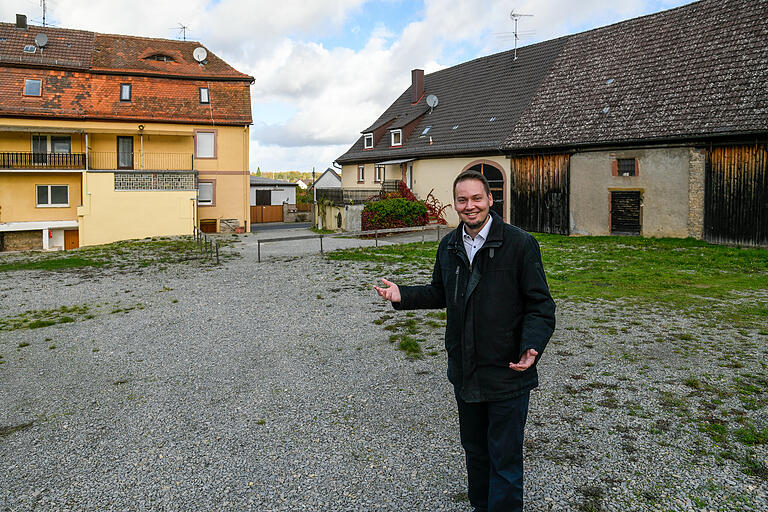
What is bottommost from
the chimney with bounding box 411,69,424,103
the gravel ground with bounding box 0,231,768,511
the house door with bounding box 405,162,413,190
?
the gravel ground with bounding box 0,231,768,511

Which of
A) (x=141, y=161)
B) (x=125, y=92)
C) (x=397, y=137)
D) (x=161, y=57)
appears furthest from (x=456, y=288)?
(x=161, y=57)

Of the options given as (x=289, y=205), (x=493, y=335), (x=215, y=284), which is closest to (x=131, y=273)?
(x=215, y=284)

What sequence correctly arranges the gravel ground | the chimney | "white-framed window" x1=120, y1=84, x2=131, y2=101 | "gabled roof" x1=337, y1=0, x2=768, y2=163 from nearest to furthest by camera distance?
1. the gravel ground
2. "gabled roof" x1=337, y1=0, x2=768, y2=163
3. "white-framed window" x1=120, y1=84, x2=131, y2=101
4. the chimney

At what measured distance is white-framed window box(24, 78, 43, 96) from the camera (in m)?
27.3

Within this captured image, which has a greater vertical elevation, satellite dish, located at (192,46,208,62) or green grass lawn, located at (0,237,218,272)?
satellite dish, located at (192,46,208,62)

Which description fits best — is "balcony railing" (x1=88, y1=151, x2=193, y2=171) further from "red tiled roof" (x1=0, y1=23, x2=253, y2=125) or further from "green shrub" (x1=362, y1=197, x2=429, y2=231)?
"green shrub" (x1=362, y1=197, x2=429, y2=231)

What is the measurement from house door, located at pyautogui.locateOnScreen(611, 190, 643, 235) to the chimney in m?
17.4

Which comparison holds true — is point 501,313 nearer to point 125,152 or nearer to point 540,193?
point 540,193

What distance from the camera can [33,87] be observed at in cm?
2753

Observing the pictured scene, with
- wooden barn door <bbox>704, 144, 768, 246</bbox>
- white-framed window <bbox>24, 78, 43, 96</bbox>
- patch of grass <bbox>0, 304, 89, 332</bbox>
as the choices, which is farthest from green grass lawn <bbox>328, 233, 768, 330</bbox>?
white-framed window <bbox>24, 78, 43, 96</bbox>

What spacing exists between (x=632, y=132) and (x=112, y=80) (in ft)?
82.9

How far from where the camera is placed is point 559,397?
18.3 ft

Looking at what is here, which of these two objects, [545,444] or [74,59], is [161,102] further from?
[545,444]

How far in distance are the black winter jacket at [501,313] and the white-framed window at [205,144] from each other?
28970 mm
